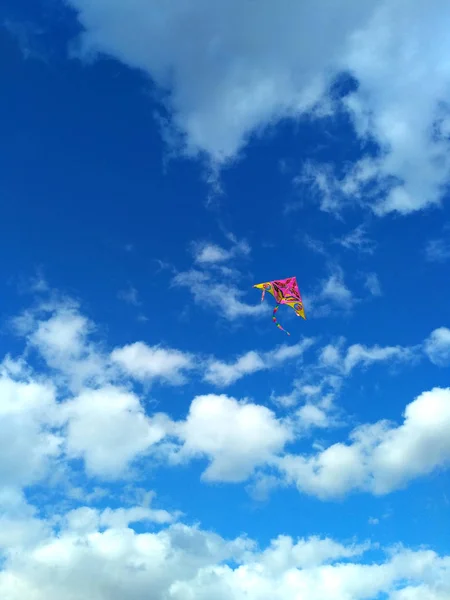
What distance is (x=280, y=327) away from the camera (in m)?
84.9

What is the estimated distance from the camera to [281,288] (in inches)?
3625

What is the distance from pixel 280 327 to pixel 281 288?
34.6 ft

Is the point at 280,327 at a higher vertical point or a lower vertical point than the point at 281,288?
lower

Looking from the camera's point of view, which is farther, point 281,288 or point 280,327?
point 281,288
